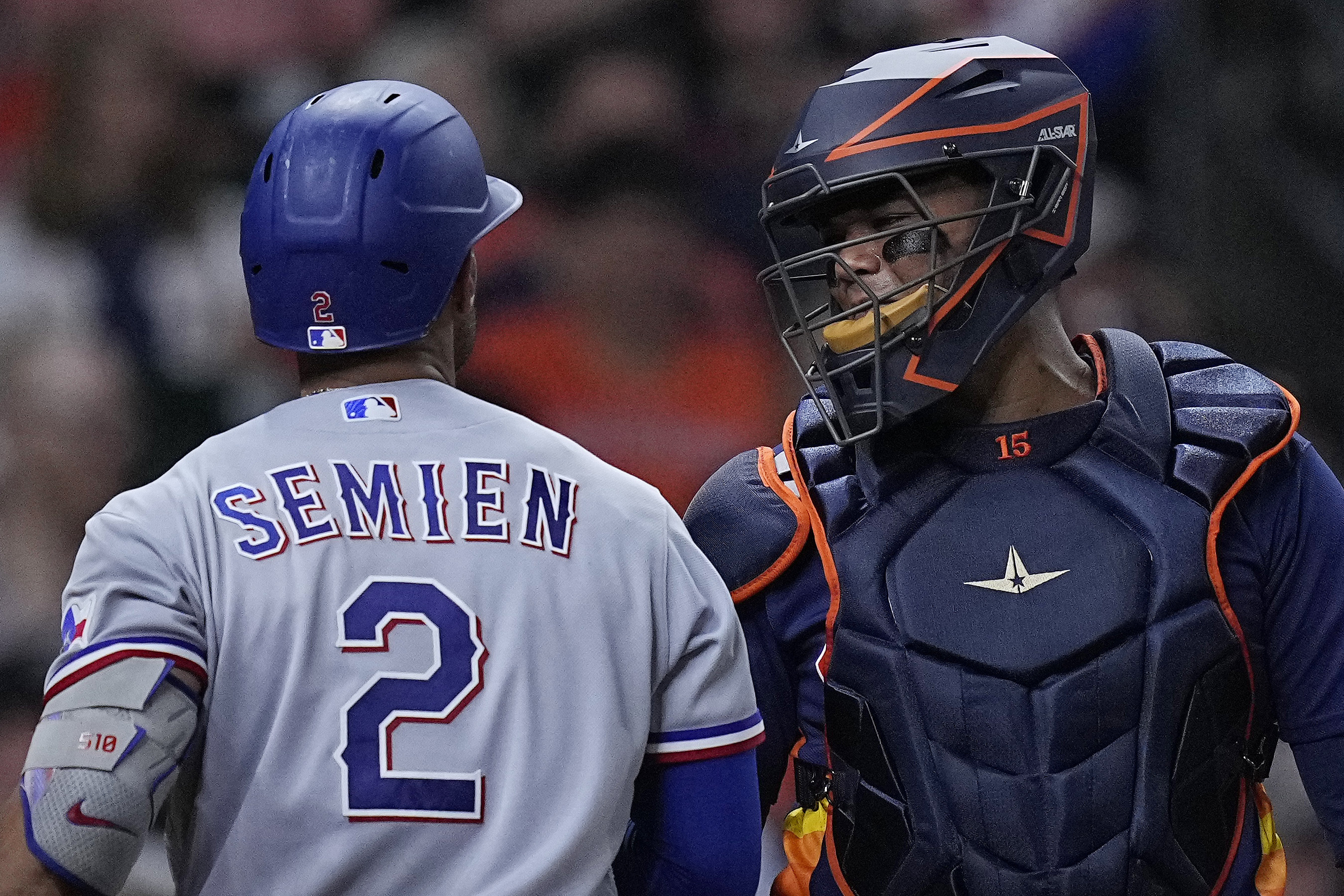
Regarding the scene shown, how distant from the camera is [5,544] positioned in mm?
3111

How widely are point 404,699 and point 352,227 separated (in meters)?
0.43

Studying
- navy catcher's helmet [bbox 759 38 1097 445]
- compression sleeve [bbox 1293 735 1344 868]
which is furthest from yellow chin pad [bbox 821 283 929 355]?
compression sleeve [bbox 1293 735 1344 868]

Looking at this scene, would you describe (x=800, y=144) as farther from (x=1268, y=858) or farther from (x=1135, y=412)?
(x=1268, y=858)

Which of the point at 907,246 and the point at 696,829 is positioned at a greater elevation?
the point at 907,246

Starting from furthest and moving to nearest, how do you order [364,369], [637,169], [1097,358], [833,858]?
[637,169], [1097,358], [833,858], [364,369]

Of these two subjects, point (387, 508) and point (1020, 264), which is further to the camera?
point (1020, 264)

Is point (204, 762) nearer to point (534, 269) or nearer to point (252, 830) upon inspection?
point (252, 830)

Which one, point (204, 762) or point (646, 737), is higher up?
point (204, 762)

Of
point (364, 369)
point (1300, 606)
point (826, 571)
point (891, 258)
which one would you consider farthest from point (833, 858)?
point (364, 369)

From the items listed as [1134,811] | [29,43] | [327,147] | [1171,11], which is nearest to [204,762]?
[327,147]

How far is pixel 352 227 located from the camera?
1.26 meters

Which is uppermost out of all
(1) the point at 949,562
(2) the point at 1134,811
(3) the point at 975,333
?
(3) the point at 975,333

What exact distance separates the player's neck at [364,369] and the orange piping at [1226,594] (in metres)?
0.90

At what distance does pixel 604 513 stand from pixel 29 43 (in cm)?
270
